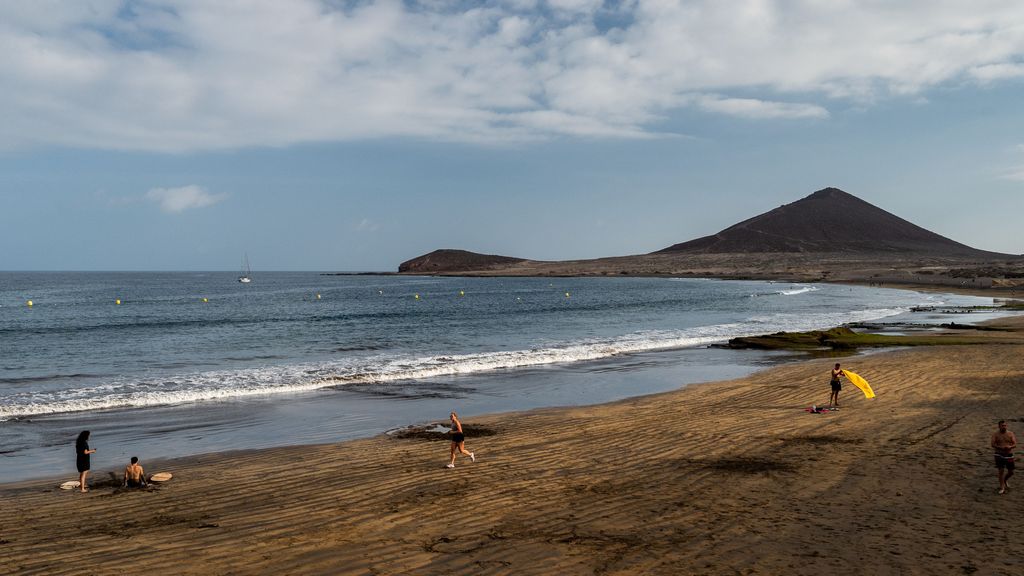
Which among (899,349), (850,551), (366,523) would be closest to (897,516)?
(850,551)

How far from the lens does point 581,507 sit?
10.1 m

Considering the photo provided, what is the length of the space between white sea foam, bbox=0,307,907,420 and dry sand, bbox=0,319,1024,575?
8858 mm

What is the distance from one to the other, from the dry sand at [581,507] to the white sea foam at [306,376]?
886cm

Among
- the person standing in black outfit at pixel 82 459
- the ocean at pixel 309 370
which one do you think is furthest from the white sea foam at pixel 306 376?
the person standing in black outfit at pixel 82 459

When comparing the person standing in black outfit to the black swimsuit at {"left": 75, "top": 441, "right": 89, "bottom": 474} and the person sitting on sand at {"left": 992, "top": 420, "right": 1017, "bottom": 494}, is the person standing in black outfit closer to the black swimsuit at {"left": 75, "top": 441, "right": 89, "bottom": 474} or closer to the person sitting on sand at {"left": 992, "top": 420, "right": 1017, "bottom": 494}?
the black swimsuit at {"left": 75, "top": 441, "right": 89, "bottom": 474}

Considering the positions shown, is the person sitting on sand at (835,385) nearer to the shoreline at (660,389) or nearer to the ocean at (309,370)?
the shoreline at (660,389)

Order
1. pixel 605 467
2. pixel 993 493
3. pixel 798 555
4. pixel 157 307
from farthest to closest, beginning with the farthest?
pixel 157 307, pixel 605 467, pixel 993 493, pixel 798 555

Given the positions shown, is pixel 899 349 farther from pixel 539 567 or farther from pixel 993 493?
pixel 539 567

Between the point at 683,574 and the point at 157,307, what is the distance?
7511 cm

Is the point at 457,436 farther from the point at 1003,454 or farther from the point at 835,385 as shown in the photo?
the point at 835,385

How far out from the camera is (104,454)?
14.7 metres

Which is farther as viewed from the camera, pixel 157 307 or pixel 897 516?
pixel 157 307

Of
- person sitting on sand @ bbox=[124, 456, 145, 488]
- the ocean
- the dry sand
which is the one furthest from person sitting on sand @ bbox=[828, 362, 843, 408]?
person sitting on sand @ bbox=[124, 456, 145, 488]

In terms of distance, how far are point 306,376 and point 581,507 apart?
17.9m
